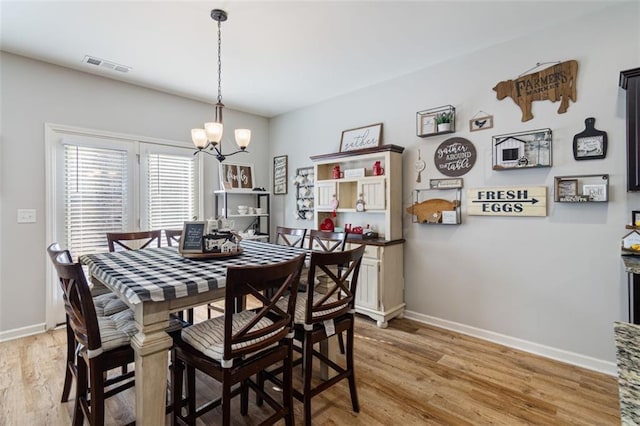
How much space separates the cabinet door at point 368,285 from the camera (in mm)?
3322

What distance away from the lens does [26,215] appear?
123 inches

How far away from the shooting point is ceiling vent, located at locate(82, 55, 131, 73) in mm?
3137

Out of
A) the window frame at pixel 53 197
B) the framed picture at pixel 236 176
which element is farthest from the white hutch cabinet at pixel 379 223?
the window frame at pixel 53 197

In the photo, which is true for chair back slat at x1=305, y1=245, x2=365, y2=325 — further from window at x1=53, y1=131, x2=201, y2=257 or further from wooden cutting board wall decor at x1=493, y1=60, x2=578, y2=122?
window at x1=53, y1=131, x2=201, y2=257

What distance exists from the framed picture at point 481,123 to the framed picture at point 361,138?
40.9 inches

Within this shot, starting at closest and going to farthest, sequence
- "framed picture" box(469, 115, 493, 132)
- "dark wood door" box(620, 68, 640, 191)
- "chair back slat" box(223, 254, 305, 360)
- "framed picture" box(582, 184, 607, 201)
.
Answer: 1. "chair back slat" box(223, 254, 305, 360)
2. "dark wood door" box(620, 68, 640, 191)
3. "framed picture" box(582, 184, 607, 201)
4. "framed picture" box(469, 115, 493, 132)

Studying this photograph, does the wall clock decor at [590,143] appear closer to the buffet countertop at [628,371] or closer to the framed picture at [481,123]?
the framed picture at [481,123]

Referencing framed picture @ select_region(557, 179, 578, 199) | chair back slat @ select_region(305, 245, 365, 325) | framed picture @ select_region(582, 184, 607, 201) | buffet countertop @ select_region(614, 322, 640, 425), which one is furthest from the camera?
framed picture @ select_region(557, 179, 578, 199)

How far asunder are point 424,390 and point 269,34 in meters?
3.09

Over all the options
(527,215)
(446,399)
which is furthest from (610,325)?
(446,399)

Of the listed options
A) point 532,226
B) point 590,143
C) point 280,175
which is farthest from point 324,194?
point 590,143

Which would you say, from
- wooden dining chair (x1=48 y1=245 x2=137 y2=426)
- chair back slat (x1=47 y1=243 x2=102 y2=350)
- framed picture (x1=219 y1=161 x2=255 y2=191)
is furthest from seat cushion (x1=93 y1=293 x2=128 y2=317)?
framed picture (x1=219 y1=161 x2=255 y2=191)

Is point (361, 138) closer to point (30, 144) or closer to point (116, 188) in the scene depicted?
point (116, 188)

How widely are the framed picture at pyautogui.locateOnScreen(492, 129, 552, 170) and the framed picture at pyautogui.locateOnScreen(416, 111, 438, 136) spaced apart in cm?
61
